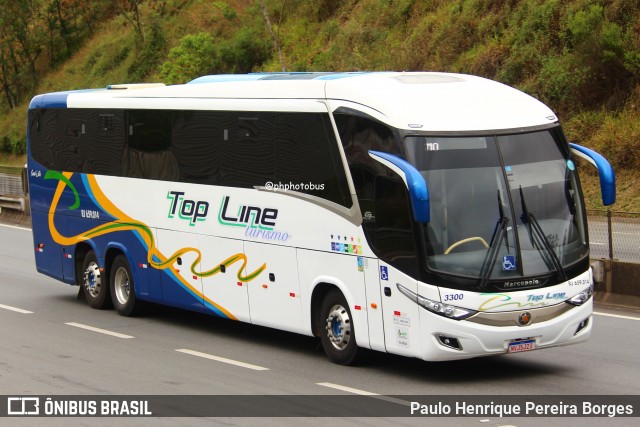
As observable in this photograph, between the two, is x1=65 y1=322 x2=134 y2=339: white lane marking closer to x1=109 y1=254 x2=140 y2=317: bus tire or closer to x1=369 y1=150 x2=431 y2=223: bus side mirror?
x1=109 y1=254 x2=140 y2=317: bus tire

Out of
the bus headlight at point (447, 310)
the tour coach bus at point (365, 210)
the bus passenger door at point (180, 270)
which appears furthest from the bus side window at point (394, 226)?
the bus passenger door at point (180, 270)

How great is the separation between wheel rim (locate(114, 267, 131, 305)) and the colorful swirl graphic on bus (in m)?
0.68

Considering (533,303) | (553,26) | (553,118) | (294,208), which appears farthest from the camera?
(553,26)

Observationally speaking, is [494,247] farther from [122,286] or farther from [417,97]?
[122,286]

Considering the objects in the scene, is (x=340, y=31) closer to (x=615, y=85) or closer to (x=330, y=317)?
(x=615, y=85)

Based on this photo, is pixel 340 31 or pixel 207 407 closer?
pixel 207 407

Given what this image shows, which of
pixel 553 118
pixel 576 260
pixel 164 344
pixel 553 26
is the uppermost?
pixel 553 26

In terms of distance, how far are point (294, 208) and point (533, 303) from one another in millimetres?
3357

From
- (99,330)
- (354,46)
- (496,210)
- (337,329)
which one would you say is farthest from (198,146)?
(354,46)

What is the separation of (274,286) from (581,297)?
3943 mm

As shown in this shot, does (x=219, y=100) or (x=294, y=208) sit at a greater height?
(x=219, y=100)

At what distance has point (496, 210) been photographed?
12.2m

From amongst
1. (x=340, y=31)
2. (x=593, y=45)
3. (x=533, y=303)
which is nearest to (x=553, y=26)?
(x=593, y=45)

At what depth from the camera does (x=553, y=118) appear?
13117 millimetres
